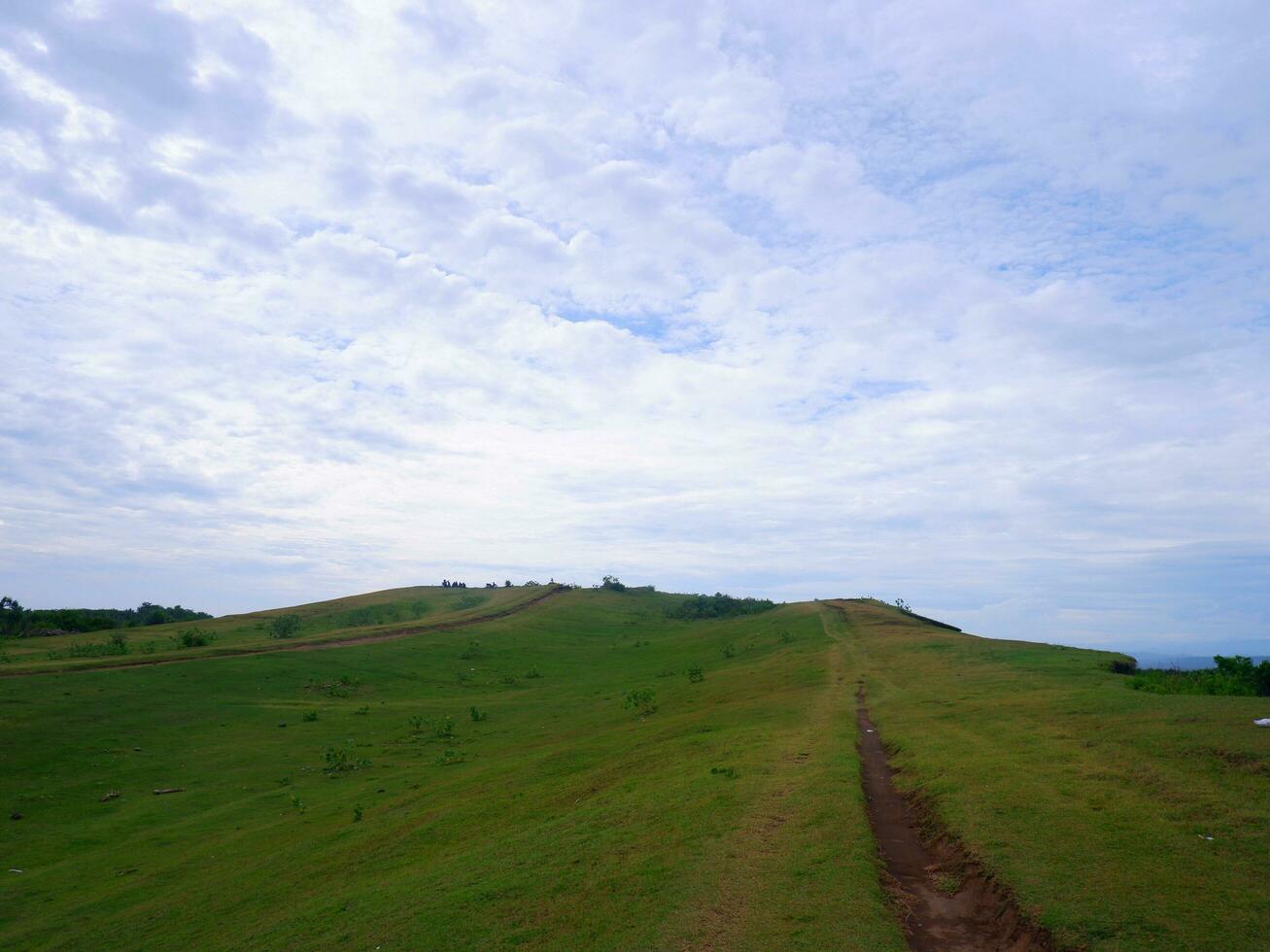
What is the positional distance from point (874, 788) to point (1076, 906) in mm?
8839

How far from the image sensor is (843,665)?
46.1 meters

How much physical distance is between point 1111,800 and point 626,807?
11.0 m

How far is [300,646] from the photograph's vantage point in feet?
239

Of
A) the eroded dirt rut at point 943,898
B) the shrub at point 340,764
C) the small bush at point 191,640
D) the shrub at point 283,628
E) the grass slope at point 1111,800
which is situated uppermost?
the shrub at point 283,628

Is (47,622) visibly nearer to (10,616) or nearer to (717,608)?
(10,616)

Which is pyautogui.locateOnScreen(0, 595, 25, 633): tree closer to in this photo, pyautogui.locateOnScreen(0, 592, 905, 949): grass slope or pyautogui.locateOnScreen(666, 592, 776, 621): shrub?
pyautogui.locateOnScreen(0, 592, 905, 949): grass slope

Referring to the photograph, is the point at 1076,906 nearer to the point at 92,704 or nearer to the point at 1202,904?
the point at 1202,904

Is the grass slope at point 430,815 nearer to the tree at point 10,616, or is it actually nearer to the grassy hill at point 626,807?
the grassy hill at point 626,807

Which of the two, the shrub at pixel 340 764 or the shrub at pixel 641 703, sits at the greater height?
the shrub at pixel 641 703

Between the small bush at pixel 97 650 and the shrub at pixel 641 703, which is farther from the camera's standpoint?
the small bush at pixel 97 650

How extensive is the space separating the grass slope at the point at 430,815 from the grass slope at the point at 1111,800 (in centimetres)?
245

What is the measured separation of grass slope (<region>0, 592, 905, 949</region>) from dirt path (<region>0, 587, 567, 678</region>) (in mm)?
2085

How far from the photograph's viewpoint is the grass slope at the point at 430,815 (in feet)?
44.5

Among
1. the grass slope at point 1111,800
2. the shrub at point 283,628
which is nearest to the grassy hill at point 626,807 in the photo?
the grass slope at point 1111,800
